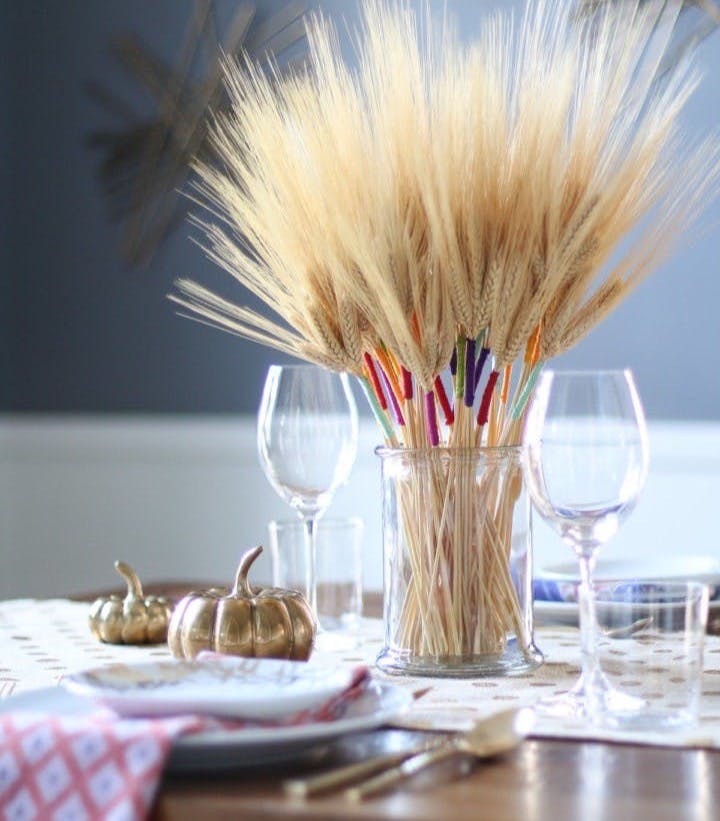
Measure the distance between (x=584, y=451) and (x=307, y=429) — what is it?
0.35 m

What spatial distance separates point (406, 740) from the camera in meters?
0.84

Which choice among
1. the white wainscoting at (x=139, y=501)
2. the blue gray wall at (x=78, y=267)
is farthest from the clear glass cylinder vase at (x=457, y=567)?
the blue gray wall at (x=78, y=267)

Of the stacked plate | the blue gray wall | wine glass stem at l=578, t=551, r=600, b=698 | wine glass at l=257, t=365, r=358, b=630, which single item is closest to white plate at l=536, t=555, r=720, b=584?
the stacked plate

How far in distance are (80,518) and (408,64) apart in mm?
2344

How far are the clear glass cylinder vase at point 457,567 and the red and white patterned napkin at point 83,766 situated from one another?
34 cm

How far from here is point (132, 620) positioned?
4.14ft

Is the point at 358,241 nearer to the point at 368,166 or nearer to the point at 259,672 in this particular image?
the point at 368,166

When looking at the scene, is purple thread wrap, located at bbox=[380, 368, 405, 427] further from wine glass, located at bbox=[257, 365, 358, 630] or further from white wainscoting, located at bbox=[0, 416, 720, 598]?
white wainscoting, located at bbox=[0, 416, 720, 598]

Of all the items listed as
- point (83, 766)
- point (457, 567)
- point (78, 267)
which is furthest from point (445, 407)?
point (78, 267)

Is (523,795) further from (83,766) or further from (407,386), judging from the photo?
(407,386)

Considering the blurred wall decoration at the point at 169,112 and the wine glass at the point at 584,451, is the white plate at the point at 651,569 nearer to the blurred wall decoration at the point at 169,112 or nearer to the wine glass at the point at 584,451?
the wine glass at the point at 584,451

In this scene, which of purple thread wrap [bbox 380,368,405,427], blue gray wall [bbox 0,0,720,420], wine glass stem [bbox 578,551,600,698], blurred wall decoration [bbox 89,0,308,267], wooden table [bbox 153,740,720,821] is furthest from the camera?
blue gray wall [bbox 0,0,720,420]

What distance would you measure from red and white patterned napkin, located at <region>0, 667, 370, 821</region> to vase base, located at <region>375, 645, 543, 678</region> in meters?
0.33

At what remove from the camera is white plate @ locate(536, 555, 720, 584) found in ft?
4.81
